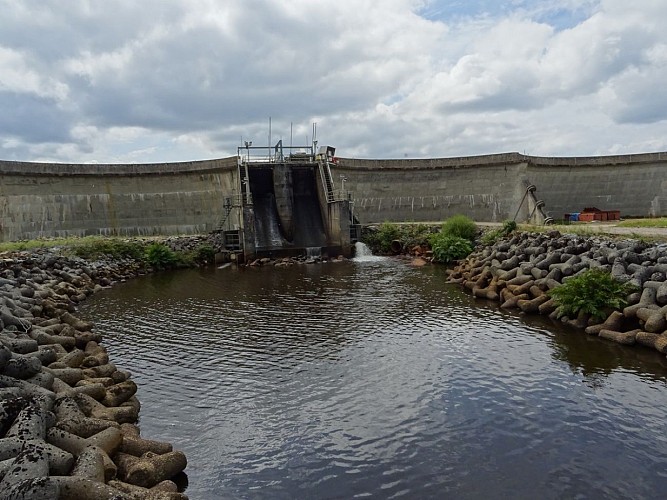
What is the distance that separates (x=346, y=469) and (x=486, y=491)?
1.91 meters

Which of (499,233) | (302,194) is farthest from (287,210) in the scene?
(499,233)

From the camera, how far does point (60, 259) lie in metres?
24.3

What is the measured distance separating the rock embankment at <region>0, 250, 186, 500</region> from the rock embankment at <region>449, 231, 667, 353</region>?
11188 mm

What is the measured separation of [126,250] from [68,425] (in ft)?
80.0

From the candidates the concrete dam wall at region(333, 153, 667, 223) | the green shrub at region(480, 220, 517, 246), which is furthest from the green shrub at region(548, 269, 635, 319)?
the concrete dam wall at region(333, 153, 667, 223)

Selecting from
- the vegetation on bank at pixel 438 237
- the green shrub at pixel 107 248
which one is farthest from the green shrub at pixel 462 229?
the green shrub at pixel 107 248

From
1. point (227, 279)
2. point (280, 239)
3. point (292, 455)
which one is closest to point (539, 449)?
point (292, 455)

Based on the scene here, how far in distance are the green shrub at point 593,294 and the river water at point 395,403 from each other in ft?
3.04

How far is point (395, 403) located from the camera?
30.8 ft

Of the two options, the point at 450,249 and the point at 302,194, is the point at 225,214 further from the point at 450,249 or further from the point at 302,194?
the point at 450,249

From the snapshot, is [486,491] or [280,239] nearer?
[486,491]

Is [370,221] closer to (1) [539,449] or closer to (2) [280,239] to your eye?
(2) [280,239]

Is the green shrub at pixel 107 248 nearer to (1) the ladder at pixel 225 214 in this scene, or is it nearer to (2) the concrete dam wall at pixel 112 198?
(1) the ladder at pixel 225 214

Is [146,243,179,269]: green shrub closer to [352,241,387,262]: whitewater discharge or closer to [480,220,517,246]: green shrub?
[352,241,387,262]: whitewater discharge
